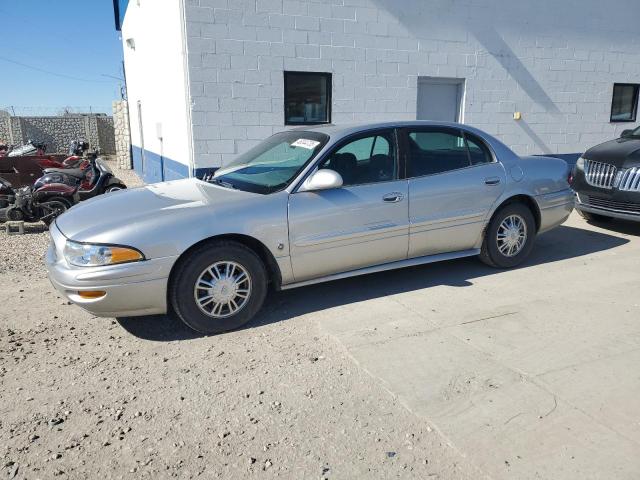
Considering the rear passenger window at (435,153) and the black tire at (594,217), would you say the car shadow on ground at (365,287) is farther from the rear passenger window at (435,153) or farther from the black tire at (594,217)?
the black tire at (594,217)

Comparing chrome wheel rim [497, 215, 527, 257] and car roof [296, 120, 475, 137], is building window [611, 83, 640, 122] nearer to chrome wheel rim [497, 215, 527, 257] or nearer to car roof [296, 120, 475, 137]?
chrome wheel rim [497, 215, 527, 257]

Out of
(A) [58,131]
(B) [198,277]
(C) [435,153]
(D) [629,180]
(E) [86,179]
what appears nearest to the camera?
(B) [198,277]

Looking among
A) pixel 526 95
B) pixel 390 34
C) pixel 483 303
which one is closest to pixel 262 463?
pixel 483 303

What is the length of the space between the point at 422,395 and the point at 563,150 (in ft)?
30.4

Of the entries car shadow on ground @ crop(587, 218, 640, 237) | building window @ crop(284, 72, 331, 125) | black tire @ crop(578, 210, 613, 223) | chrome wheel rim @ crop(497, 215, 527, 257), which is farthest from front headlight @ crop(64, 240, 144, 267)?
black tire @ crop(578, 210, 613, 223)

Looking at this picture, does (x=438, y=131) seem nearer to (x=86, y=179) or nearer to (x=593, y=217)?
(x=593, y=217)

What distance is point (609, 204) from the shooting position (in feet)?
23.0

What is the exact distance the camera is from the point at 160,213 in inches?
156

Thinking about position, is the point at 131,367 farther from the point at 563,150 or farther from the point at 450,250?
the point at 563,150

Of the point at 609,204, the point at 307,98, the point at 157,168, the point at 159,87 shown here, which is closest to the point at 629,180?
the point at 609,204

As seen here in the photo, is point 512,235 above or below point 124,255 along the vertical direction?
below

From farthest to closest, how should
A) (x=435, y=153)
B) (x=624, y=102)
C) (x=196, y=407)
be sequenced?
(x=624, y=102), (x=435, y=153), (x=196, y=407)

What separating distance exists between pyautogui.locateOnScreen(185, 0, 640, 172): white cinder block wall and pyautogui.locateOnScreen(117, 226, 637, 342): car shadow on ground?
3760mm

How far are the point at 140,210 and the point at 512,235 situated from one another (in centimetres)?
368
